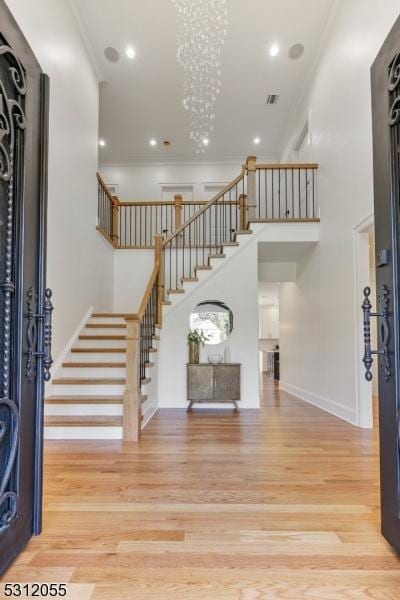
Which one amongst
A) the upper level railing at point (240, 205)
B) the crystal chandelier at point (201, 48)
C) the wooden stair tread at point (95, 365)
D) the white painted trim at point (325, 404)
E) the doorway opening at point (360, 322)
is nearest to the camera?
the doorway opening at point (360, 322)

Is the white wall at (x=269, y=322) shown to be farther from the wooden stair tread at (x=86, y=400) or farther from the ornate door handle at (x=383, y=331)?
the ornate door handle at (x=383, y=331)

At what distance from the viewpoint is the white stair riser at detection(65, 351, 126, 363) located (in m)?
4.80

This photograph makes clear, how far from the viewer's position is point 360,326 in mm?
4109

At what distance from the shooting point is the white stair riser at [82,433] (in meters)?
3.57

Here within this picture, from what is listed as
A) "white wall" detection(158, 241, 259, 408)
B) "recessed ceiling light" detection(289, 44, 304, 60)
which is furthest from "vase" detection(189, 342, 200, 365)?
"recessed ceiling light" detection(289, 44, 304, 60)

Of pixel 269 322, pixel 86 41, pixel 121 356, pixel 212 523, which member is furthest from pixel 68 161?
pixel 269 322

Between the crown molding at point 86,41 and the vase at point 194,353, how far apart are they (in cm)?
477

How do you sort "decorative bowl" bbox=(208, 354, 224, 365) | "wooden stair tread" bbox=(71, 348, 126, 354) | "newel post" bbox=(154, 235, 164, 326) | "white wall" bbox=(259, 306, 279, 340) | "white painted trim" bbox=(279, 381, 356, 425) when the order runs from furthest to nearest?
"white wall" bbox=(259, 306, 279, 340) → "newel post" bbox=(154, 235, 164, 326) → "decorative bowl" bbox=(208, 354, 224, 365) → "wooden stair tread" bbox=(71, 348, 126, 354) → "white painted trim" bbox=(279, 381, 356, 425)

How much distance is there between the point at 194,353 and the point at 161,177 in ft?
18.7

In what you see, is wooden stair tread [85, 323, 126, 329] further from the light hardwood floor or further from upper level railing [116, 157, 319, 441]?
the light hardwood floor

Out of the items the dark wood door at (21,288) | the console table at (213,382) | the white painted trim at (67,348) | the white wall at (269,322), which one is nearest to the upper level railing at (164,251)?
the console table at (213,382)

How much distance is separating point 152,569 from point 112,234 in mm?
6430

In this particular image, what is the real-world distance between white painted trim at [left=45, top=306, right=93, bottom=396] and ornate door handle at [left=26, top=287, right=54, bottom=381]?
266 cm

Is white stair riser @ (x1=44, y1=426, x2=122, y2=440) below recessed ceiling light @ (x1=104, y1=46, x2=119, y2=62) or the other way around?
below
